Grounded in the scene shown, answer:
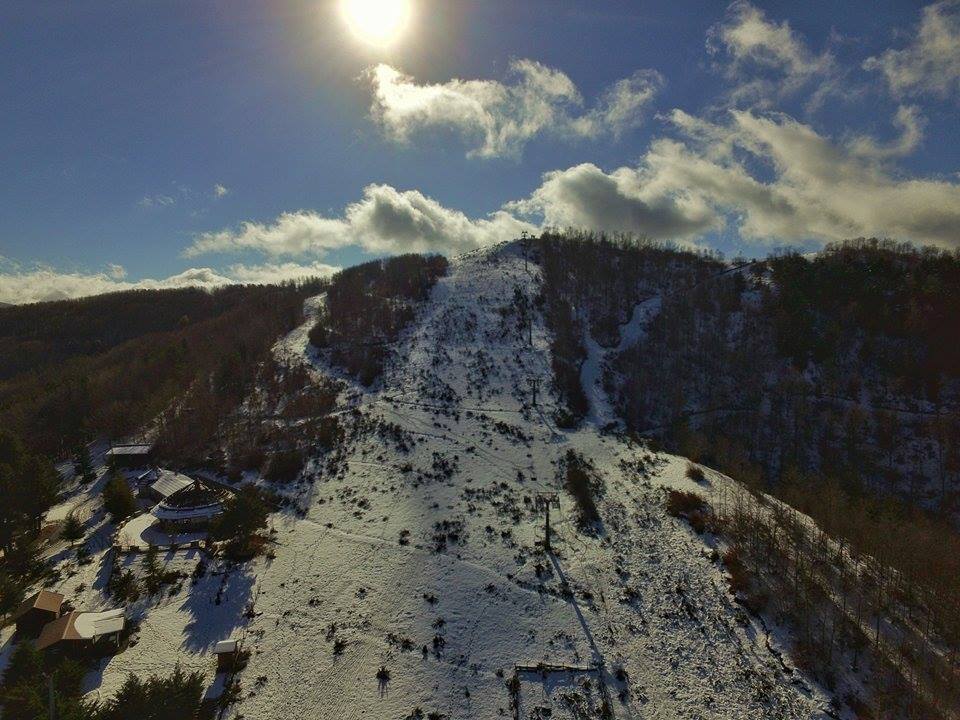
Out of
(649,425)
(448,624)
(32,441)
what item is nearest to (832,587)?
(448,624)

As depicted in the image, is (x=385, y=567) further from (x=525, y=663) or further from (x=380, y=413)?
(x=380, y=413)

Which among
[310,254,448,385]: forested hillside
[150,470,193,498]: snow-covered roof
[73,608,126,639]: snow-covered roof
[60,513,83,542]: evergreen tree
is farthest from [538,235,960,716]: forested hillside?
[60,513,83,542]: evergreen tree

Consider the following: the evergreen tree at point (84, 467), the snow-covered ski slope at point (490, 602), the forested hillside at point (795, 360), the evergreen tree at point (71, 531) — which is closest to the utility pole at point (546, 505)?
the snow-covered ski slope at point (490, 602)

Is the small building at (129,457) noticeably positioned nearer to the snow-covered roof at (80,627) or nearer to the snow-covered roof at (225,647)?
the snow-covered roof at (80,627)

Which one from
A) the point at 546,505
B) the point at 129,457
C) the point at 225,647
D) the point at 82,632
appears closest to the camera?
the point at 225,647

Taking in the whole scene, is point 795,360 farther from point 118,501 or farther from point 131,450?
point 131,450

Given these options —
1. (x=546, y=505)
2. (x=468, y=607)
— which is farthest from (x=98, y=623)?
(x=546, y=505)
